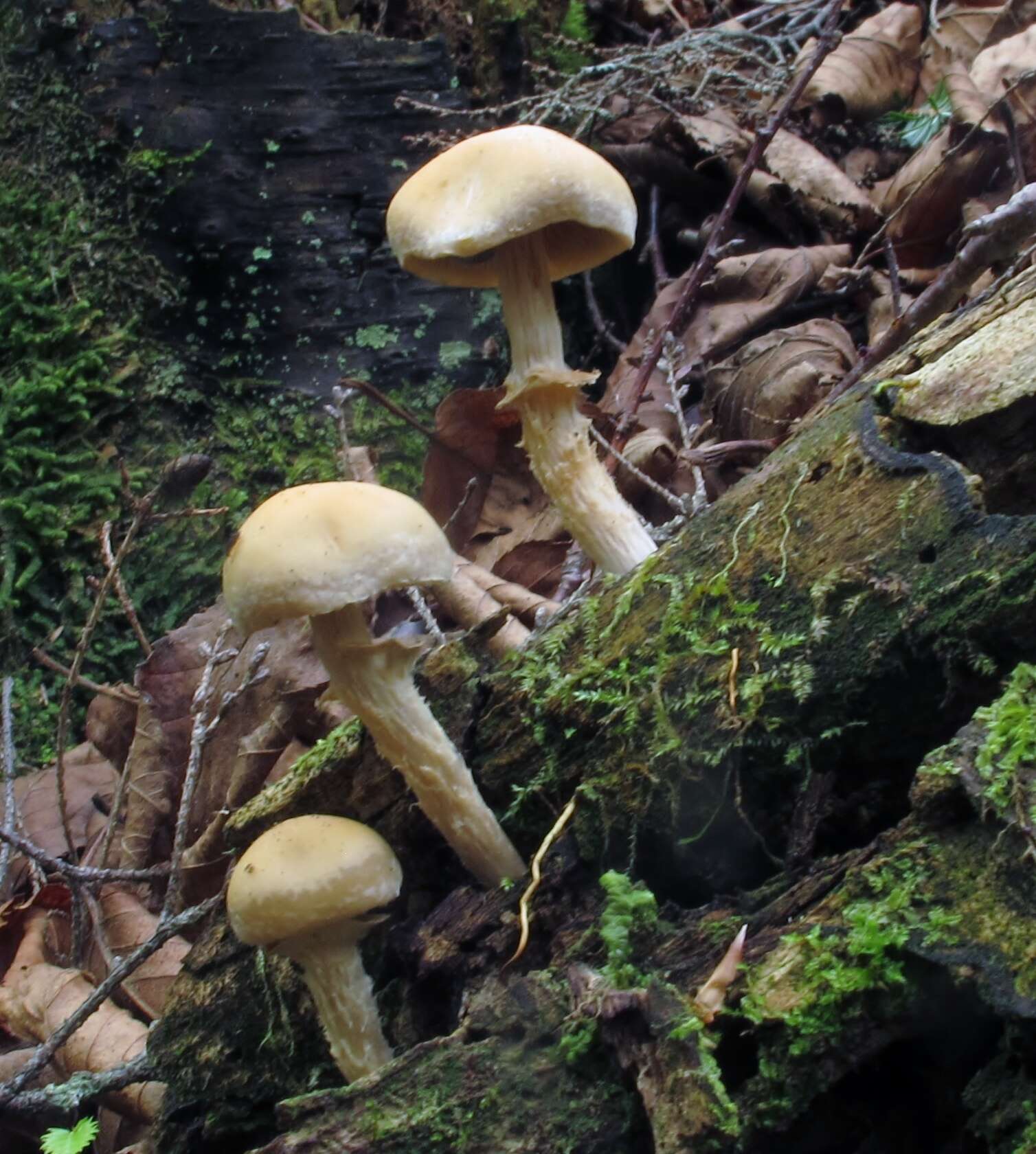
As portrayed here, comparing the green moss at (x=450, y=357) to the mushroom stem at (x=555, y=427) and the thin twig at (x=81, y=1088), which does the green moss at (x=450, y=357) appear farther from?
the thin twig at (x=81, y=1088)

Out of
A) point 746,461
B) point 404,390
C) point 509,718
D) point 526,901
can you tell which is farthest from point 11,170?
point 526,901

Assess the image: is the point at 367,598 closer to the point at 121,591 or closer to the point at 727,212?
the point at 121,591

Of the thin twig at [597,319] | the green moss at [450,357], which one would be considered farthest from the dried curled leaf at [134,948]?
the thin twig at [597,319]

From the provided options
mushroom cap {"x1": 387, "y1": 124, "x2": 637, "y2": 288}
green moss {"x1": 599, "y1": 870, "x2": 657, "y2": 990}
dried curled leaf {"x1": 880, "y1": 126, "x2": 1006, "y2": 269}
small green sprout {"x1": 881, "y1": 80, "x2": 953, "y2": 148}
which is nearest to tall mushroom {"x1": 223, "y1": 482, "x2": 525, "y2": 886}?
green moss {"x1": 599, "y1": 870, "x2": 657, "y2": 990}

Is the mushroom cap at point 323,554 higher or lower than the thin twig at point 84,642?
lower

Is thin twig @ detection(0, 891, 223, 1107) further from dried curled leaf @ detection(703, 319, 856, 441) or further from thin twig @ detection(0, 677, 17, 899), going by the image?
dried curled leaf @ detection(703, 319, 856, 441)
